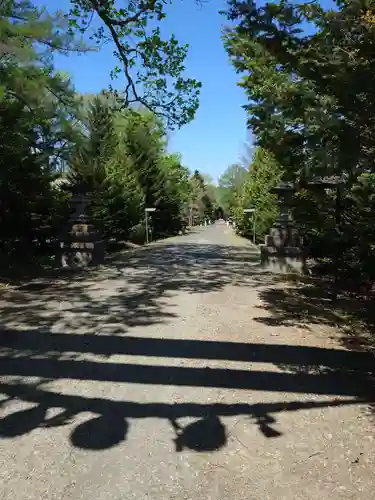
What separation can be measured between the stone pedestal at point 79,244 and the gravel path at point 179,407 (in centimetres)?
534

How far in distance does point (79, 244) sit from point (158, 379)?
28.7 feet

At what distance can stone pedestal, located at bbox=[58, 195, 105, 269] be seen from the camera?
1259 cm

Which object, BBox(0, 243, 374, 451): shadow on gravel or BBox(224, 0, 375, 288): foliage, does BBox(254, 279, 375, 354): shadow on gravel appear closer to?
BBox(0, 243, 374, 451): shadow on gravel

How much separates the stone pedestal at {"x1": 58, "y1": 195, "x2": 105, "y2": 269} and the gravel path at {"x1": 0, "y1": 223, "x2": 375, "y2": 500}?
5.34 metres

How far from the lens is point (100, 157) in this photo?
20.0 meters

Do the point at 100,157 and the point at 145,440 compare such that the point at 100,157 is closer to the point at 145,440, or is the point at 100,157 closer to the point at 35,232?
the point at 35,232

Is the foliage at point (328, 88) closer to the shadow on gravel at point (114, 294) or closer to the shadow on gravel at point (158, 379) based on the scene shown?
the shadow on gravel at point (158, 379)

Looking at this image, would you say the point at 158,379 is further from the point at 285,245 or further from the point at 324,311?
the point at 285,245

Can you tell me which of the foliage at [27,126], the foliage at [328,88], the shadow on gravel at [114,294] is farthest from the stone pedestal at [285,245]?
the foliage at [27,126]

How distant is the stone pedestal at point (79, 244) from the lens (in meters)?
12.6

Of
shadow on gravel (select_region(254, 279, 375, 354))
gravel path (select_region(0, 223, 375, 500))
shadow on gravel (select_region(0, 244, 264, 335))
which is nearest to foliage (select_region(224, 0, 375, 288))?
shadow on gravel (select_region(254, 279, 375, 354))

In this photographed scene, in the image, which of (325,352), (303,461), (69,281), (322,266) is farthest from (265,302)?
(303,461)

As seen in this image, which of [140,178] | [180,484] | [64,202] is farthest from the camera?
[140,178]

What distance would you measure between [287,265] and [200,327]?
6.56 m
